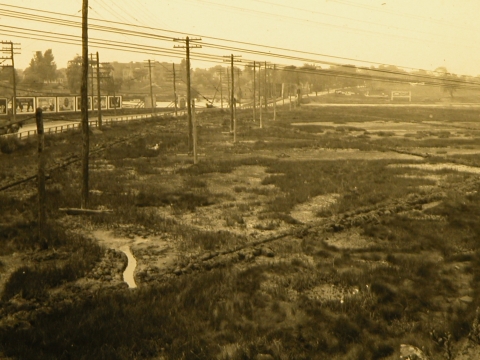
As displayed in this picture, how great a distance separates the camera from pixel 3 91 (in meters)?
78.7

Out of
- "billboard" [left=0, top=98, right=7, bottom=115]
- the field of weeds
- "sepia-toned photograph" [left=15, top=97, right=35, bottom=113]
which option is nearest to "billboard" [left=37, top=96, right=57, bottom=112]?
"sepia-toned photograph" [left=15, top=97, right=35, bottom=113]

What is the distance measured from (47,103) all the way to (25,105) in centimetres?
331

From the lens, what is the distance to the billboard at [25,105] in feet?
212

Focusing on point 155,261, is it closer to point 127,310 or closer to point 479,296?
point 127,310

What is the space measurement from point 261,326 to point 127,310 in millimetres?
2788

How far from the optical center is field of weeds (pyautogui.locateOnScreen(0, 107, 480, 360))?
29.9 feet

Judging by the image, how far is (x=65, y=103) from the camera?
7244 centimetres

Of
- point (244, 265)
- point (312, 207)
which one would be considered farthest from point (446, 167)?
point (244, 265)

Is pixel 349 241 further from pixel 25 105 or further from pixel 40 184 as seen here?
pixel 25 105

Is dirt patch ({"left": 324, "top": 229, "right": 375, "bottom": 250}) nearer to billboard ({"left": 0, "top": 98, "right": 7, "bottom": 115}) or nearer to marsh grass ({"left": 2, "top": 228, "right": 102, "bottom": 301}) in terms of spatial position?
marsh grass ({"left": 2, "top": 228, "right": 102, "bottom": 301})

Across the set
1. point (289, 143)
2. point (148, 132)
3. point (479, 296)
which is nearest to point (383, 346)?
point (479, 296)

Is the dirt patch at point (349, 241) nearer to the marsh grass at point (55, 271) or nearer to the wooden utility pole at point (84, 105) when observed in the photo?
the marsh grass at point (55, 271)

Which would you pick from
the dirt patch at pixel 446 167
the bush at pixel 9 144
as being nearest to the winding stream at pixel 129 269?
the dirt patch at pixel 446 167

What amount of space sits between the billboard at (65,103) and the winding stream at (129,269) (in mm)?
60973
